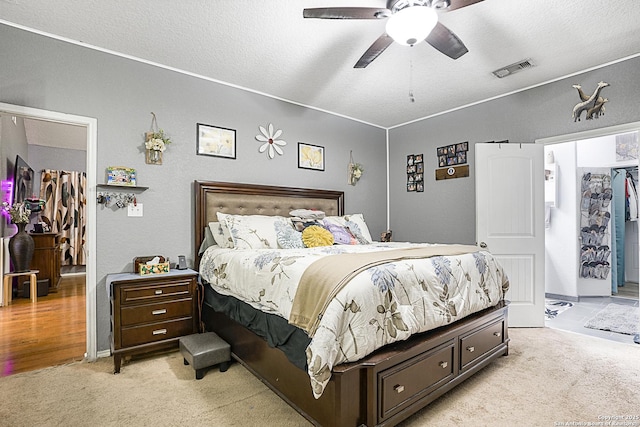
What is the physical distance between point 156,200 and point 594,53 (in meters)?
4.28

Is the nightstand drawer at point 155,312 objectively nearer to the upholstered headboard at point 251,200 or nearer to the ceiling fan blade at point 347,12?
the upholstered headboard at point 251,200

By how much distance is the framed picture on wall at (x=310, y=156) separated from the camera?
4.23 meters

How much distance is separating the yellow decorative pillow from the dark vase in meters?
4.22

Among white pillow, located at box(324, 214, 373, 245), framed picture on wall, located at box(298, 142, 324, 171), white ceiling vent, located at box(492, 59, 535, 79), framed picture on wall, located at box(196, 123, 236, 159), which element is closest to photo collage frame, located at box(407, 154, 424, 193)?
white pillow, located at box(324, 214, 373, 245)

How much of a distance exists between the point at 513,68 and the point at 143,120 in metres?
3.64

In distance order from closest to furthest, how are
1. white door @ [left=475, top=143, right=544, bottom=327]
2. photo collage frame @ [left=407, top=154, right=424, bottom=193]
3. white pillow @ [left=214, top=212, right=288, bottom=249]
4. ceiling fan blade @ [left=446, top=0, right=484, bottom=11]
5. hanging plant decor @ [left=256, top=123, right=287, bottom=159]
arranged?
ceiling fan blade @ [left=446, top=0, right=484, bottom=11] → white pillow @ [left=214, top=212, right=288, bottom=249] → white door @ [left=475, top=143, right=544, bottom=327] → hanging plant decor @ [left=256, top=123, right=287, bottom=159] → photo collage frame @ [left=407, top=154, right=424, bottom=193]

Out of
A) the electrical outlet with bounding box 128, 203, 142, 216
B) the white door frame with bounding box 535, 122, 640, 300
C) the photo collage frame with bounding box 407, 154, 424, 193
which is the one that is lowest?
the electrical outlet with bounding box 128, 203, 142, 216

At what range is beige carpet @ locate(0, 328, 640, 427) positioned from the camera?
1.90 meters

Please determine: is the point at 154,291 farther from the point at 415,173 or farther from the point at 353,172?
the point at 415,173

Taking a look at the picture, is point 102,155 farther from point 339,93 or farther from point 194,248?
point 339,93

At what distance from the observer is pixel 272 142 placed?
3947mm

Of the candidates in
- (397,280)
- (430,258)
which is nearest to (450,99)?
(430,258)

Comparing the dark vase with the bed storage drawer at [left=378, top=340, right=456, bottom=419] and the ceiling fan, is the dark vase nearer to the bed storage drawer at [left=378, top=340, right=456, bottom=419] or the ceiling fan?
the ceiling fan

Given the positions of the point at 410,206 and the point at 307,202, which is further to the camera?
→ the point at 410,206
